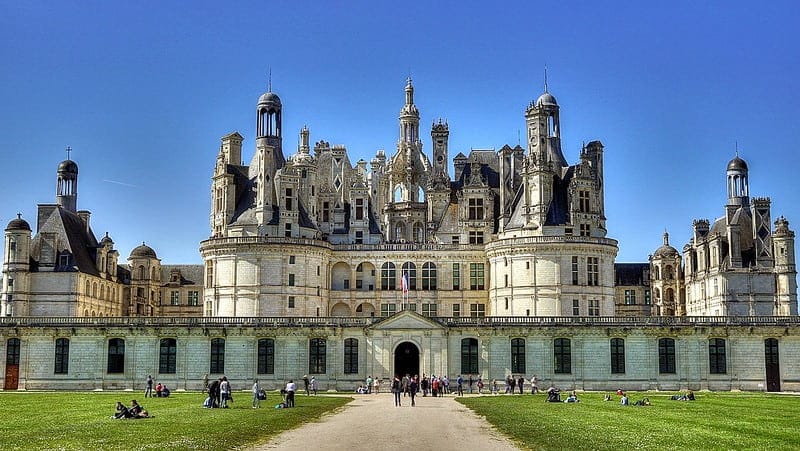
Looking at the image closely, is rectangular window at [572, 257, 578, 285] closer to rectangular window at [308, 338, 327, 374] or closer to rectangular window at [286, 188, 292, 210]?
rectangular window at [308, 338, 327, 374]

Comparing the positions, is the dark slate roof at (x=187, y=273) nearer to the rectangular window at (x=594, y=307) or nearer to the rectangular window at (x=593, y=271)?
the rectangular window at (x=593, y=271)

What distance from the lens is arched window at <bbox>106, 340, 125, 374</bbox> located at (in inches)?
2854

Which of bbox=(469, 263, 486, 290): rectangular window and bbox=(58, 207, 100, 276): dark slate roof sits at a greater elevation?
bbox=(58, 207, 100, 276): dark slate roof

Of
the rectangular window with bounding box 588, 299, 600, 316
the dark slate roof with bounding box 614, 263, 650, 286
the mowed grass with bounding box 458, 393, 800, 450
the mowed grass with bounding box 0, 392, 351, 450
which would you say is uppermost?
the dark slate roof with bounding box 614, 263, 650, 286

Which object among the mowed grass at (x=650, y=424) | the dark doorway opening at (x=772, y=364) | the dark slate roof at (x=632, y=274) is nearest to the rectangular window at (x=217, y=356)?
the mowed grass at (x=650, y=424)

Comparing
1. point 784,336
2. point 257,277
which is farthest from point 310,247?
point 784,336

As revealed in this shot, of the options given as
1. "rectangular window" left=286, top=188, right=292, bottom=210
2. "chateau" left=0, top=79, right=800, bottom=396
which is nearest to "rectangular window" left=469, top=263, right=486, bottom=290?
"chateau" left=0, top=79, right=800, bottom=396

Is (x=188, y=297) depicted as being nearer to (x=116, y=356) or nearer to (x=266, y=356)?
(x=116, y=356)

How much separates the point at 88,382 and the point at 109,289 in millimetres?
26937

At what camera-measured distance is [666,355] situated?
7219cm

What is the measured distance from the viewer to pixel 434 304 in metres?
87.6

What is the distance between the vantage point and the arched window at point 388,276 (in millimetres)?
87938

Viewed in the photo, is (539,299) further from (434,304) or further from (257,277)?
(257,277)

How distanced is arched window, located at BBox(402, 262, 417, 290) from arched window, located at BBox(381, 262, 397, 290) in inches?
37.8
